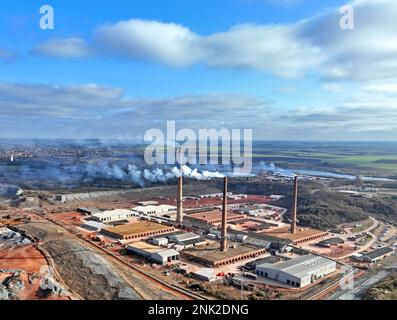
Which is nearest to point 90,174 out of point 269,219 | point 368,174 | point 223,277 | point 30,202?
point 30,202

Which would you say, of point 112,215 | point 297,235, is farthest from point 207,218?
point 297,235

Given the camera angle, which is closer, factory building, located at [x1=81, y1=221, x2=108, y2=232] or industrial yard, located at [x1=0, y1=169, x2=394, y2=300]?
industrial yard, located at [x1=0, y1=169, x2=394, y2=300]

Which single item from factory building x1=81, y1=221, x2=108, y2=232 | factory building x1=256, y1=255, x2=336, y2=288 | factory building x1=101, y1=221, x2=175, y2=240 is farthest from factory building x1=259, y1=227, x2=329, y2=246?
factory building x1=81, y1=221, x2=108, y2=232

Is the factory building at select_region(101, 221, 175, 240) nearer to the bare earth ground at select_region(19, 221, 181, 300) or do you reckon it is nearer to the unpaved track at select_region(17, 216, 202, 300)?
the unpaved track at select_region(17, 216, 202, 300)

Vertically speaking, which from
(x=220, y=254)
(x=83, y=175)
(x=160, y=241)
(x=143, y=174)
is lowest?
(x=220, y=254)

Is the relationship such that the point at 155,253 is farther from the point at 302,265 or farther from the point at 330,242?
the point at 330,242
